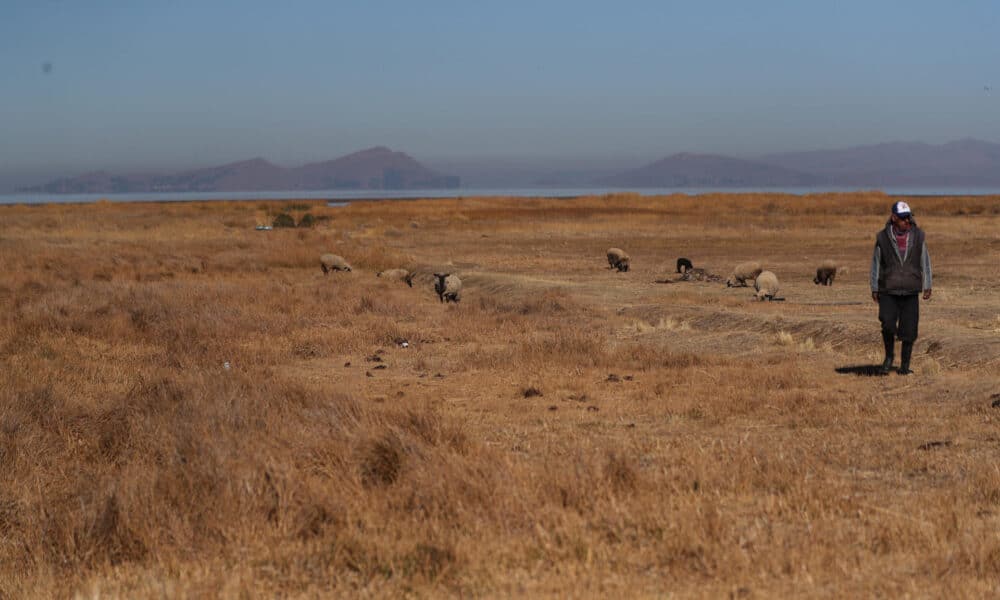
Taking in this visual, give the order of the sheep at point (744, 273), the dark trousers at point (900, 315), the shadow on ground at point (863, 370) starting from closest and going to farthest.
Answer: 1. the dark trousers at point (900, 315)
2. the shadow on ground at point (863, 370)
3. the sheep at point (744, 273)

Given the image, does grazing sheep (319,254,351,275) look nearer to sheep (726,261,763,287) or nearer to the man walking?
sheep (726,261,763,287)

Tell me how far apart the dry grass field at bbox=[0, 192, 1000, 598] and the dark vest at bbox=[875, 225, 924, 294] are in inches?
40.5

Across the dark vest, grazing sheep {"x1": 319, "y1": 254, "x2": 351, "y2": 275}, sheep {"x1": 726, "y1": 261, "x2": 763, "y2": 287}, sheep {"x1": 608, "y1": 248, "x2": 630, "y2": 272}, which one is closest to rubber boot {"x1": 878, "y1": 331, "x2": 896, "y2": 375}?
the dark vest

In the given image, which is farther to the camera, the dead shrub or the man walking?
the man walking

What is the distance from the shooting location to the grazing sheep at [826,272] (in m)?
24.4

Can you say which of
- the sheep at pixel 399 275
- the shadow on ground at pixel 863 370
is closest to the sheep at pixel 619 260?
the sheep at pixel 399 275

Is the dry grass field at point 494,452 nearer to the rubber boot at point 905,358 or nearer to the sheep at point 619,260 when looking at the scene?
the rubber boot at point 905,358

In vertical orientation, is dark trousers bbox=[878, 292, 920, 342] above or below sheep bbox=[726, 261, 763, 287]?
above

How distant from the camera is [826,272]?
24469 mm

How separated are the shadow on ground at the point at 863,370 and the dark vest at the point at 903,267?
3.41ft

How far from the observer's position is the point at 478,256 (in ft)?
123

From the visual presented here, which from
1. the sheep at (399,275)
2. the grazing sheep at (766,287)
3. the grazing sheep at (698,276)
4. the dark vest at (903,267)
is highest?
Answer: the dark vest at (903,267)

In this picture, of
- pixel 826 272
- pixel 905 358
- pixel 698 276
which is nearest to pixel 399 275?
pixel 698 276

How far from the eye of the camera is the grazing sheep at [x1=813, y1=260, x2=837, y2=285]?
24.4 meters
